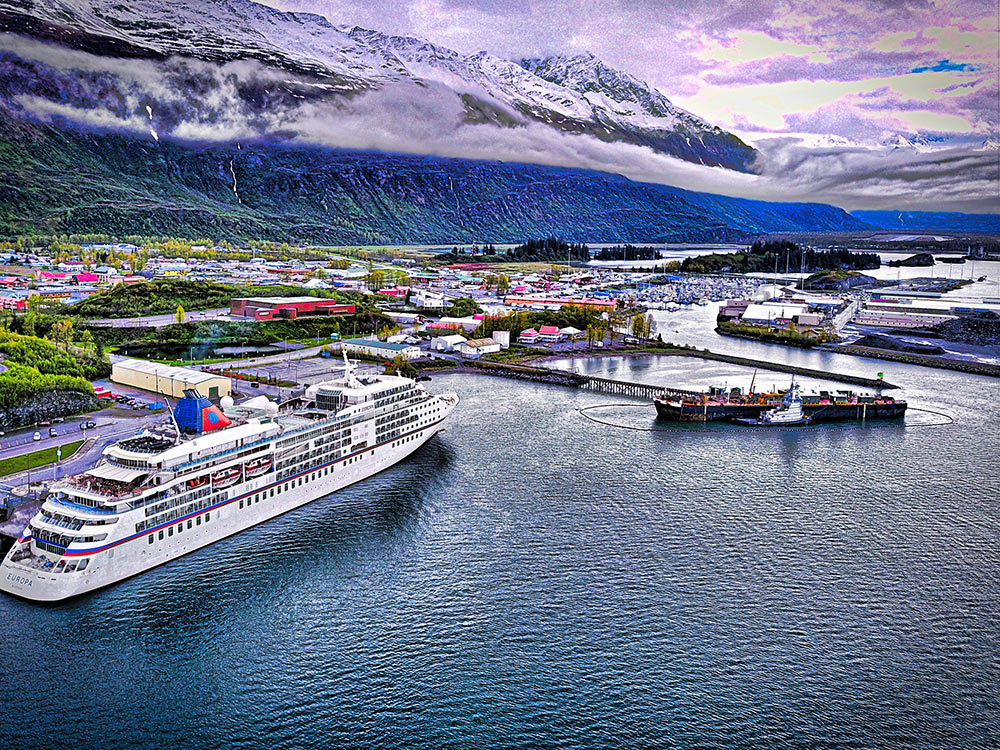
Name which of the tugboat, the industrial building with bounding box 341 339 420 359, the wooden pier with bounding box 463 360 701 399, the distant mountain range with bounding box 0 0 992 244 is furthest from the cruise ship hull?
the distant mountain range with bounding box 0 0 992 244

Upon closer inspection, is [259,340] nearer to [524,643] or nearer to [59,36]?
[524,643]

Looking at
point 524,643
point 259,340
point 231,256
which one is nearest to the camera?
point 524,643

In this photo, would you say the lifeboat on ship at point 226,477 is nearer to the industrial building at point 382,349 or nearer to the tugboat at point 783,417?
the tugboat at point 783,417

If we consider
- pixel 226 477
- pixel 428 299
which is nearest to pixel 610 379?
pixel 226 477

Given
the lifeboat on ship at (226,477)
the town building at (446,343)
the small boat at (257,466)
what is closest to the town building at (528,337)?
the town building at (446,343)

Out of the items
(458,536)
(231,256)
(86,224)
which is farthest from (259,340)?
(86,224)
